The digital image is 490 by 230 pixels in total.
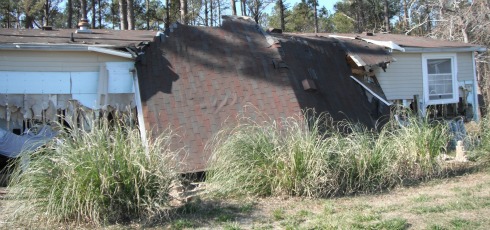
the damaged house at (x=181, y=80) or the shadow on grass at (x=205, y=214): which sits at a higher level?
the damaged house at (x=181, y=80)

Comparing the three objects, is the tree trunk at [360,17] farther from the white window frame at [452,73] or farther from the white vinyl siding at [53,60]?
the white vinyl siding at [53,60]

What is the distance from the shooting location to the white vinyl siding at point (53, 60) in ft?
36.2

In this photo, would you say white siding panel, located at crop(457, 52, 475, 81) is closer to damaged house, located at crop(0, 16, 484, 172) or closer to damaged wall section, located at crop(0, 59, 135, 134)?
damaged house, located at crop(0, 16, 484, 172)

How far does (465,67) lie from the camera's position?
16.8 metres

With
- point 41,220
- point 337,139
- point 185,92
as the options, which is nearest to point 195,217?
point 41,220

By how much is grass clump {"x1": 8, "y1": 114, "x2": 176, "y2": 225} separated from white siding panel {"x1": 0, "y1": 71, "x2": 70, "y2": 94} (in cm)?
490

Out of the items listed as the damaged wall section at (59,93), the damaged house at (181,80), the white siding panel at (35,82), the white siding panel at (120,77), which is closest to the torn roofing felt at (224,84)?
the damaged house at (181,80)

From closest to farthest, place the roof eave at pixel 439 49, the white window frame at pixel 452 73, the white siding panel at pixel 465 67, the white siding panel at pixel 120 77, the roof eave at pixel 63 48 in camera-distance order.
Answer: the roof eave at pixel 63 48 < the white siding panel at pixel 120 77 < the roof eave at pixel 439 49 < the white window frame at pixel 452 73 < the white siding panel at pixel 465 67

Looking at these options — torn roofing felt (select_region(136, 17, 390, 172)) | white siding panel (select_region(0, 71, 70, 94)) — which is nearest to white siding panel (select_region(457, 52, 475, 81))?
torn roofing felt (select_region(136, 17, 390, 172))

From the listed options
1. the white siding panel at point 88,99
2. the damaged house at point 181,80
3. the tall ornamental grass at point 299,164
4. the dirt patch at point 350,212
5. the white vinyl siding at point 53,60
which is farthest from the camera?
the white siding panel at point 88,99

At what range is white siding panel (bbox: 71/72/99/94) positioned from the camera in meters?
11.3

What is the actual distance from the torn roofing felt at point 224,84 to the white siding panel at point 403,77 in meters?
2.78

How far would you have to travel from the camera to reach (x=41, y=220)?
246 inches

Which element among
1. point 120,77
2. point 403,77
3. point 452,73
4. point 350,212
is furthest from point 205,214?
point 452,73
